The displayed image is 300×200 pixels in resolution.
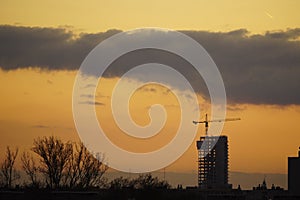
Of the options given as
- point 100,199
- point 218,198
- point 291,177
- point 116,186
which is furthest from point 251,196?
point 100,199

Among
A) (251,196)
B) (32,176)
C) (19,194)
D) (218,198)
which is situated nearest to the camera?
(19,194)

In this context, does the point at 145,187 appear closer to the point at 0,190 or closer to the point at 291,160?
the point at 0,190

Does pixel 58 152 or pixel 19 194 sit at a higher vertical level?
pixel 58 152

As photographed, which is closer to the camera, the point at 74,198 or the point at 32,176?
the point at 74,198

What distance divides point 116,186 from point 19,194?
42.1ft

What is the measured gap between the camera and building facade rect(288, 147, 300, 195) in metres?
135

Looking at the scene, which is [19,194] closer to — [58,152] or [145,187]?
[145,187]

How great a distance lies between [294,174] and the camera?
5330 inches

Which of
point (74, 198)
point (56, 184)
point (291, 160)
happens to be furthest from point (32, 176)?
point (291, 160)

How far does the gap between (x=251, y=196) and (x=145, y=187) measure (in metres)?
55.3

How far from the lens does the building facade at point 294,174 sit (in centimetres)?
13462

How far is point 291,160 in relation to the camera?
135875 mm

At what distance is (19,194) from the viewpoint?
10431 centimetres

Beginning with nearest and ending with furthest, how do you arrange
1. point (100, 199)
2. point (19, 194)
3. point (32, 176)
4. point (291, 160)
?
point (100, 199) → point (19, 194) → point (32, 176) → point (291, 160)
